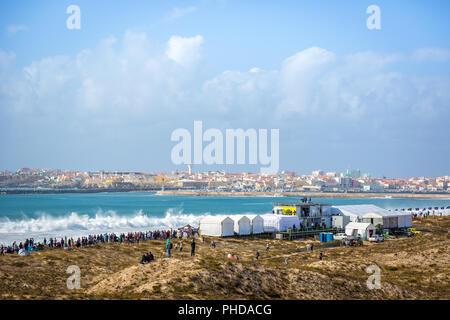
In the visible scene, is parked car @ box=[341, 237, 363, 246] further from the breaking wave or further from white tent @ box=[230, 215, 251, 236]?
the breaking wave

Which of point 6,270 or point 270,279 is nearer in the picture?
point 270,279

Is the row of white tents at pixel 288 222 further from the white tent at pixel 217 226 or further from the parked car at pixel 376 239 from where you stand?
the parked car at pixel 376 239

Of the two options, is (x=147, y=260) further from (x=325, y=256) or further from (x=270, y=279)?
(x=325, y=256)

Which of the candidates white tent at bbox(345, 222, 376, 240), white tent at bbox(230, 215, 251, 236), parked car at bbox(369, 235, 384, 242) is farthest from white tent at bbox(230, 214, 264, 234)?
→ parked car at bbox(369, 235, 384, 242)

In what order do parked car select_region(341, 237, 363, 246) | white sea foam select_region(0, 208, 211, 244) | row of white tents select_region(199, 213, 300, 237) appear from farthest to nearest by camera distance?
1. white sea foam select_region(0, 208, 211, 244)
2. row of white tents select_region(199, 213, 300, 237)
3. parked car select_region(341, 237, 363, 246)

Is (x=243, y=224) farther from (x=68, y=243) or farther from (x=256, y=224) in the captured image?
(x=68, y=243)
